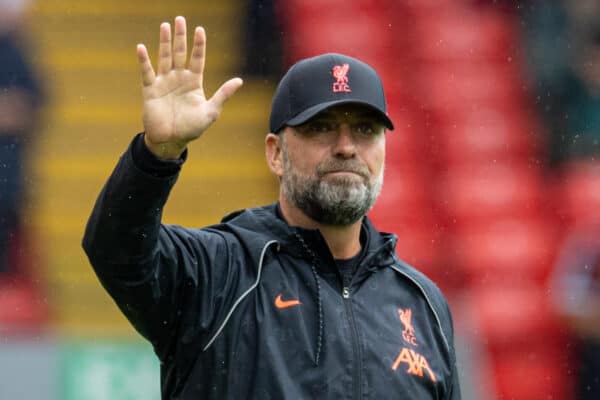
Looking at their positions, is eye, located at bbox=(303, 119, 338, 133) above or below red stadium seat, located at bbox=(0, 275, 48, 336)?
above

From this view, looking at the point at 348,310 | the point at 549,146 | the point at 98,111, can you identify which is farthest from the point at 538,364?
the point at 348,310

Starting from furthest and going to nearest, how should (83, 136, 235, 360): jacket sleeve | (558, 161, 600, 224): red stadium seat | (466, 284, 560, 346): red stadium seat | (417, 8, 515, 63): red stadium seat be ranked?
(417, 8, 515, 63): red stadium seat < (558, 161, 600, 224): red stadium seat < (466, 284, 560, 346): red stadium seat < (83, 136, 235, 360): jacket sleeve

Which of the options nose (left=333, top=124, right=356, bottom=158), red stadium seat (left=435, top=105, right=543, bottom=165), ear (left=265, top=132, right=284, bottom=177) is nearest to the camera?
nose (left=333, top=124, right=356, bottom=158)

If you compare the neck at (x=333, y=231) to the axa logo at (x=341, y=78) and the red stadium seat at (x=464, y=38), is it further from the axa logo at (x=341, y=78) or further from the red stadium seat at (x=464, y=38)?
the red stadium seat at (x=464, y=38)

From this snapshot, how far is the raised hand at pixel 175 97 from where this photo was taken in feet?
7.27

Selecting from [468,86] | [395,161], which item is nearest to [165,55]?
[395,161]

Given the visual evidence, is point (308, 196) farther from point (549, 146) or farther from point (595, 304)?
point (549, 146)

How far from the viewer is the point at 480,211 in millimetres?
6715

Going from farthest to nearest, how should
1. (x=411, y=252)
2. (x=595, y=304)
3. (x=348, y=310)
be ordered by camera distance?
(x=411, y=252) → (x=595, y=304) → (x=348, y=310)

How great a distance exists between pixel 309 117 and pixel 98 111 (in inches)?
193

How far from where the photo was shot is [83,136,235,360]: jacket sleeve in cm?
219

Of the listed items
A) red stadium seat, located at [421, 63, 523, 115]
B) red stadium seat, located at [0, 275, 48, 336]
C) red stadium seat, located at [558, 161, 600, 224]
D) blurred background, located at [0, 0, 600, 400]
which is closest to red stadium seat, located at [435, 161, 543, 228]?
blurred background, located at [0, 0, 600, 400]

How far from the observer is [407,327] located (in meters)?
2.57

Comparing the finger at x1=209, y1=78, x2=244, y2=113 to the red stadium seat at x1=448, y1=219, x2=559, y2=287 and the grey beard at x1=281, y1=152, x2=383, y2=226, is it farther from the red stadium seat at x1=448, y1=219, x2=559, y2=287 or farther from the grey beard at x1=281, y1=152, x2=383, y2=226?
the red stadium seat at x1=448, y1=219, x2=559, y2=287
